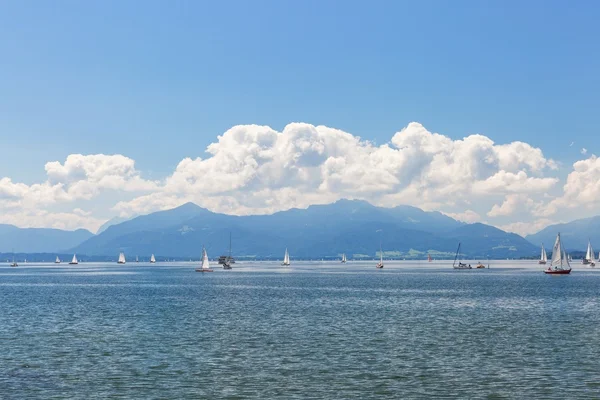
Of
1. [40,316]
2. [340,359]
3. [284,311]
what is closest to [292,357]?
[340,359]

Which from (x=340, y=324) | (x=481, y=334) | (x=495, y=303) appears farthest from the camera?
(x=495, y=303)

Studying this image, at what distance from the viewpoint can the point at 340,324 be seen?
82188mm

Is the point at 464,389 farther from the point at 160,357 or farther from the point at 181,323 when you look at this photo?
the point at 181,323

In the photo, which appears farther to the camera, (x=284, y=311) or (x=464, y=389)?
(x=284, y=311)

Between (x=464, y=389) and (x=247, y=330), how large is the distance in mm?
37635

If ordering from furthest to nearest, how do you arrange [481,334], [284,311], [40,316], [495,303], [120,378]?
[495,303], [284,311], [40,316], [481,334], [120,378]

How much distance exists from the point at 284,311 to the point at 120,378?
55.9 metres

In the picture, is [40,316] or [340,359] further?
[40,316]

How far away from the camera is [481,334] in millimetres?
71625

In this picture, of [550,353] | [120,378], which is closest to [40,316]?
[120,378]

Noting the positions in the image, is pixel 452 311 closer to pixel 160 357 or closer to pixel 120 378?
pixel 160 357

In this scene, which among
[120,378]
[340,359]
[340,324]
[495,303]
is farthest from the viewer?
[495,303]

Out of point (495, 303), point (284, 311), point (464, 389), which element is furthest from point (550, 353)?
point (495, 303)

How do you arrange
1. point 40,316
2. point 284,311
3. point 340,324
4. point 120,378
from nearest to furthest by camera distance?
1. point 120,378
2. point 340,324
3. point 40,316
4. point 284,311
